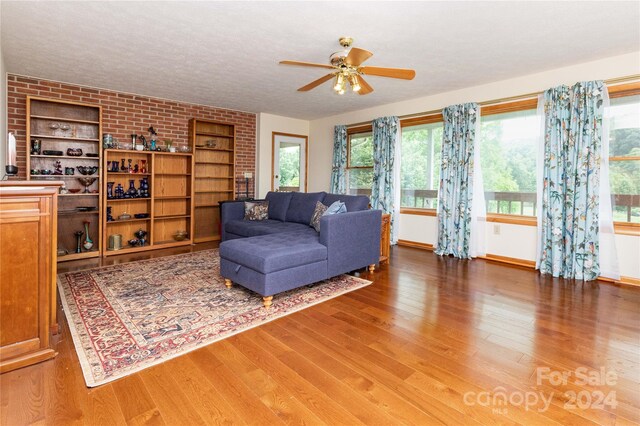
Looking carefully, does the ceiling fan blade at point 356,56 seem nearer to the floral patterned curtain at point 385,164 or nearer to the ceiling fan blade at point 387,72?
the ceiling fan blade at point 387,72

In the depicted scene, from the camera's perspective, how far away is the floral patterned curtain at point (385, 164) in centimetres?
594

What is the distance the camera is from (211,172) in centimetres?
642

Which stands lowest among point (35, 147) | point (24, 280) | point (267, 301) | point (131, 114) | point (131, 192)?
point (267, 301)

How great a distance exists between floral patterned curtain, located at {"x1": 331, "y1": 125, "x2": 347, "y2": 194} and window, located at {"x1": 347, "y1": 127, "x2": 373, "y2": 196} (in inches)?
5.0

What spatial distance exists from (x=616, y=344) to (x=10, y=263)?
3932 mm

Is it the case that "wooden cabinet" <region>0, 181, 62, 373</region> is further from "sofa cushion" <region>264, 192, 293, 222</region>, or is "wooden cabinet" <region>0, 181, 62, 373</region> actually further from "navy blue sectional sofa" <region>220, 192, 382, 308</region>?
"sofa cushion" <region>264, 192, 293, 222</region>

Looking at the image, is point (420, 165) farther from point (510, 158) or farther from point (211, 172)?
point (211, 172)

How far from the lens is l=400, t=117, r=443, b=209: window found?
18.6 feet

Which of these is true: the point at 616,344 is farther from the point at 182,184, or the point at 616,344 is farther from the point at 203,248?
the point at 182,184

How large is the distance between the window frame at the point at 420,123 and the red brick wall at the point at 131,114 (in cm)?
310

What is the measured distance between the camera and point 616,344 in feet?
7.70

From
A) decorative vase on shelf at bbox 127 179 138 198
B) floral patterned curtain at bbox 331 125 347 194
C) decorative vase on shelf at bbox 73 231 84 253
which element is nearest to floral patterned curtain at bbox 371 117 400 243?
floral patterned curtain at bbox 331 125 347 194

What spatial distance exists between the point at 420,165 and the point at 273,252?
12.4ft

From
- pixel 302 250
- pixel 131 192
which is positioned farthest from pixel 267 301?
pixel 131 192
